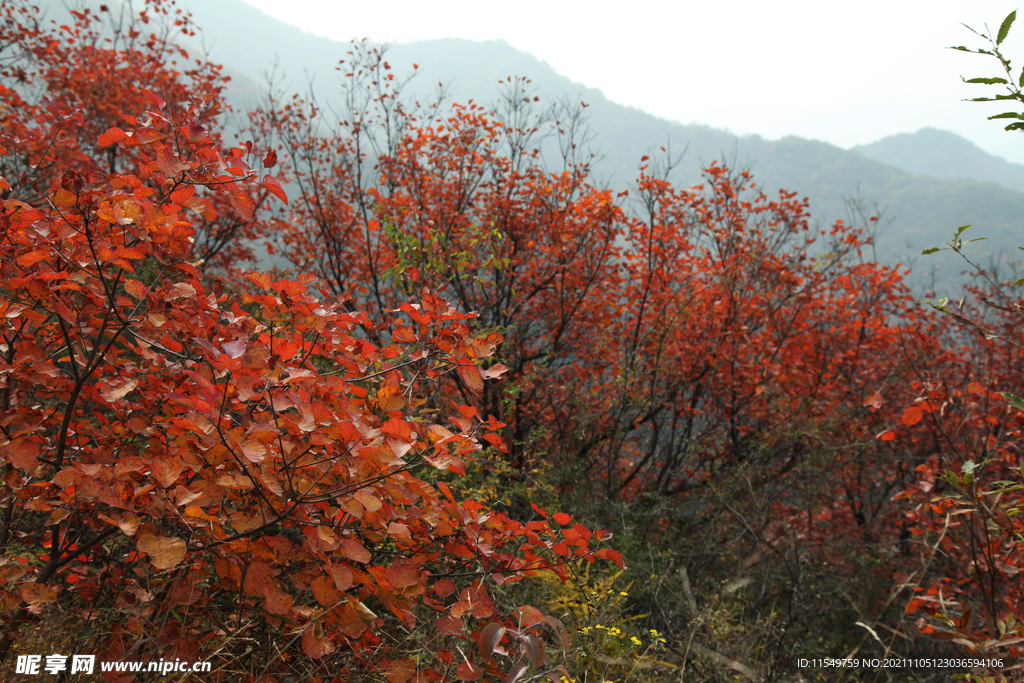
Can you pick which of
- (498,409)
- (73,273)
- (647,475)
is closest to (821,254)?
(647,475)

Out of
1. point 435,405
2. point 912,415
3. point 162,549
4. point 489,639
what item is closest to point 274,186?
point 162,549

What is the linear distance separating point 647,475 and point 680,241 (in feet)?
10.4

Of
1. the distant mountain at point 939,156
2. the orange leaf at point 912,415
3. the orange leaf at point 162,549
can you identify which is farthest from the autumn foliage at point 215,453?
the distant mountain at point 939,156

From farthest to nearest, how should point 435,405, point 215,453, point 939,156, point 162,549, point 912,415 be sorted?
point 939,156 < point 435,405 < point 912,415 < point 215,453 < point 162,549

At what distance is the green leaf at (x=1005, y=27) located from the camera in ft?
4.46

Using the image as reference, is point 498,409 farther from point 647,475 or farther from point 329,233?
point 329,233

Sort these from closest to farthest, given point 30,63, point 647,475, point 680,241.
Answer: point 647,475, point 680,241, point 30,63

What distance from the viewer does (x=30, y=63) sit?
7191 millimetres

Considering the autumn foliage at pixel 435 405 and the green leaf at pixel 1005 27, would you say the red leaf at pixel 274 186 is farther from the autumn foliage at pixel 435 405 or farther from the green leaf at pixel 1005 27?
the green leaf at pixel 1005 27

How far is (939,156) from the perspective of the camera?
9938 cm

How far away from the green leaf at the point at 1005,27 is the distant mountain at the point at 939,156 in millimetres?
117471

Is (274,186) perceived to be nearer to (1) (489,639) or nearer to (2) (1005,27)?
(1) (489,639)

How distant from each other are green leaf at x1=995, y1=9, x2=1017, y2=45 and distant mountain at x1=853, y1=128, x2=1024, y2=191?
117 metres

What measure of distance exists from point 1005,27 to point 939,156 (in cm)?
13561
